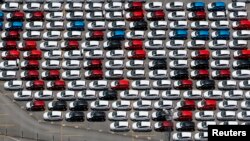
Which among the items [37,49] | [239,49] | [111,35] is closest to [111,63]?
[111,35]

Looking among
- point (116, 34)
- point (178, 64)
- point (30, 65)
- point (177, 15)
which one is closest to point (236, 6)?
point (177, 15)

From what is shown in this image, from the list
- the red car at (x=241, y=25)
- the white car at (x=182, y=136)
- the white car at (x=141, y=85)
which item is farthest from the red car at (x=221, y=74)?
the white car at (x=182, y=136)

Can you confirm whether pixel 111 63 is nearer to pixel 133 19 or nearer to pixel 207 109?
pixel 133 19

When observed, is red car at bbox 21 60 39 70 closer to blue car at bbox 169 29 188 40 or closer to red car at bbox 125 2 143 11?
red car at bbox 125 2 143 11

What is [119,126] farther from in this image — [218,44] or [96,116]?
[218,44]

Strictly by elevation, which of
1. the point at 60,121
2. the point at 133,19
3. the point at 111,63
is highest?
the point at 133,19

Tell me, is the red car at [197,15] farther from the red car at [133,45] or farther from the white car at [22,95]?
the white car at [22,95]

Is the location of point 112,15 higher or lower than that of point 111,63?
higher
